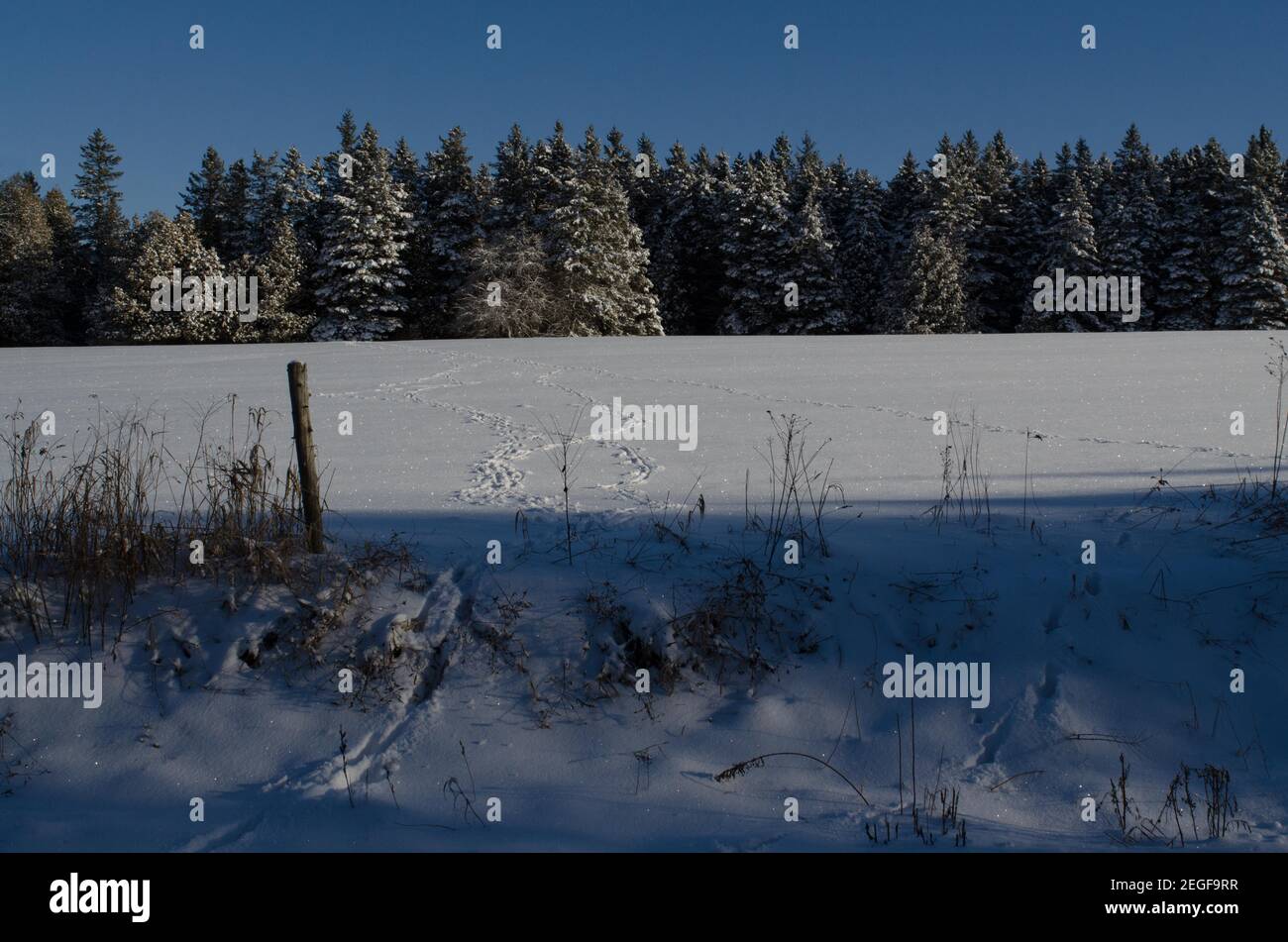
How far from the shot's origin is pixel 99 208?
178 ft

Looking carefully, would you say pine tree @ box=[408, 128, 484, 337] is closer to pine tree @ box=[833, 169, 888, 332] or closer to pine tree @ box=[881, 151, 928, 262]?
pine tree @ box=[833, 169, 888, 332]

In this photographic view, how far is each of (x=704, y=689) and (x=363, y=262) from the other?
1613 inches

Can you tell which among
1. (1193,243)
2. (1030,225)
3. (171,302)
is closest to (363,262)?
(171,302)

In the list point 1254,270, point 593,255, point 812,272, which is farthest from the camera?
point 812,272

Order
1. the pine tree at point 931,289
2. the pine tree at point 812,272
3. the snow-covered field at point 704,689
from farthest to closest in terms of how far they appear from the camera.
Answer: the pine tree at point 812,272
the pine tree at point 931,289
the snow-covered field at point 704,689

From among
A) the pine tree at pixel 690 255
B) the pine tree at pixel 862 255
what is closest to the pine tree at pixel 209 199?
the pine tree at pixel 690 255

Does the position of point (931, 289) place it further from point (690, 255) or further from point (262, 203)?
point (262, 203)

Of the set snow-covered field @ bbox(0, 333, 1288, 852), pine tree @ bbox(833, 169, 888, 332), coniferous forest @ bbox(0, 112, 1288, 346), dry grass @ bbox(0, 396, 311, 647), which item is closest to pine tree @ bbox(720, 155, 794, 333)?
coniferous forest @ bbox(0, 112, 1288, 346)

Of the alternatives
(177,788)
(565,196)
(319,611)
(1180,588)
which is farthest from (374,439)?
(565,196)

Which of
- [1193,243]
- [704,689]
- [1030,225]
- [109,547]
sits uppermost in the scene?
[1030,225]

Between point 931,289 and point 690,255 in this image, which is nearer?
point 931,289

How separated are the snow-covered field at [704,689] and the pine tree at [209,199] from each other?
51.3 m

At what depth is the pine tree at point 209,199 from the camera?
5109 cm

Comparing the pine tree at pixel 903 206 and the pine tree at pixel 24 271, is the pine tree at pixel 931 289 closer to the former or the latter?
the pine tree at pixel 903 206
